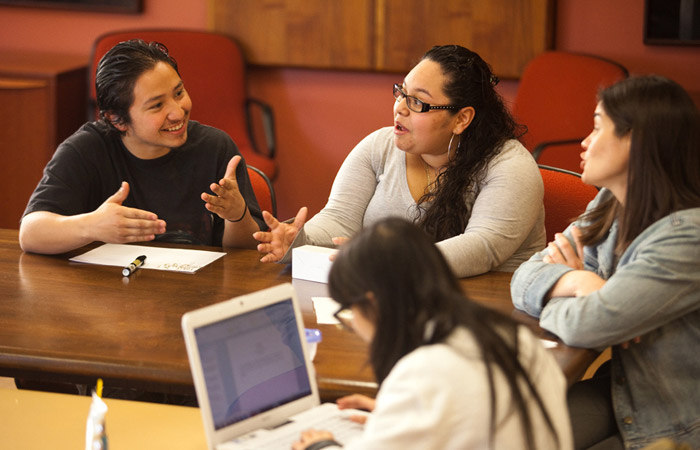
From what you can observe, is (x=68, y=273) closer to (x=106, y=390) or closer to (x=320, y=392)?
(x=106, y=390)

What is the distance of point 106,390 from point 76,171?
0.61 m

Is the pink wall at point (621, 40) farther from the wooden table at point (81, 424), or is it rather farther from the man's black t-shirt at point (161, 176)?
the wooden table at point (81, 424)

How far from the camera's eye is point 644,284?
5.39ft

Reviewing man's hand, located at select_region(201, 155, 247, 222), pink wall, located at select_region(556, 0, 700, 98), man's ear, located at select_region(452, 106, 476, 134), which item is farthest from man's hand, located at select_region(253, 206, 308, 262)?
pink wall, located at select_region(556, 0, 700, 98)

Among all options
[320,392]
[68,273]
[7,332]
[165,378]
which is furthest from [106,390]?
[320,392]

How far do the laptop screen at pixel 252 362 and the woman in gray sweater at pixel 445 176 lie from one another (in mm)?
731

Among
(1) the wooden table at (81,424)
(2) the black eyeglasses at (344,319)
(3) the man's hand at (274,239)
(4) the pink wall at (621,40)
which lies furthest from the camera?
(4) the pink wall at (621,40)

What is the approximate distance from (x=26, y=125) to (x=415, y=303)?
137 inches

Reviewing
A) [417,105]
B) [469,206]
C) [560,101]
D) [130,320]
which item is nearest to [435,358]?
[130,320]

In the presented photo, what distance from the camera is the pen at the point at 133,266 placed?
2105 mm

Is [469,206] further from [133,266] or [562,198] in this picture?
[133,266]

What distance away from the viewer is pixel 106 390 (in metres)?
2.24

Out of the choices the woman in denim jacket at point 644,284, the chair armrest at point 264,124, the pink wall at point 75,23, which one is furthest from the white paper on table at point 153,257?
the pink wall at point 75,23

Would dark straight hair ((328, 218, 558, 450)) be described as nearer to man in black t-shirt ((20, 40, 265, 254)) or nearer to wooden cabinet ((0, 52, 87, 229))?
man in black t-shirt ((20, 40, 265, 254))
